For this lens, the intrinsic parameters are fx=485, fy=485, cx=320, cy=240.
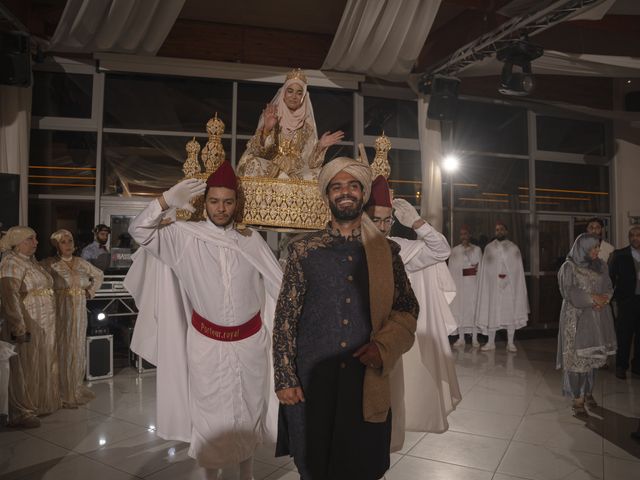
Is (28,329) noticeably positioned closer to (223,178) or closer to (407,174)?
(223,178)

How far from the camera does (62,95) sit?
22.9ft

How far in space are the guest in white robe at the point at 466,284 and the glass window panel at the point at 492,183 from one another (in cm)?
107

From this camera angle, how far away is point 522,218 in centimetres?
890

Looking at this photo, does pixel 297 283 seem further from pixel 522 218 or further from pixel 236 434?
pixel 522 218

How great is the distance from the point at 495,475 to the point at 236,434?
1.57m

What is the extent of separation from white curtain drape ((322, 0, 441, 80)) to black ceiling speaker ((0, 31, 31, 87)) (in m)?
3.58

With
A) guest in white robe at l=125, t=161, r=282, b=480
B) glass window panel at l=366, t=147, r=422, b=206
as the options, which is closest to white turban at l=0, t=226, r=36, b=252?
guest in white robe at l=125, t=161, r=282, b=480

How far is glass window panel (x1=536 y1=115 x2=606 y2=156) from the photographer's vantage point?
9062 millimetres

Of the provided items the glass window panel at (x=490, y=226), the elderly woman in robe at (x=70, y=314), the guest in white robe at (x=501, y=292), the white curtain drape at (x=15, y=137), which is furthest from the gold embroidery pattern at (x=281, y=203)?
the glass window panel at (x=490, y=226)

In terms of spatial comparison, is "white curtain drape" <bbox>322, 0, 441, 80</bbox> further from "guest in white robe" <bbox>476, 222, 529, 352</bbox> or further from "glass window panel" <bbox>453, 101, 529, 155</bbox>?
"guest in white robe" <bbox>476, 222, 529, 352</bbox>

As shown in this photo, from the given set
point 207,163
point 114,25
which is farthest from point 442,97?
point 207,163

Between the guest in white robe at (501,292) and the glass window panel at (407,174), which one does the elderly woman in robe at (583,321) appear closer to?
the guest in white robe at (501,292)

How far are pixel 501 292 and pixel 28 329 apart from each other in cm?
611

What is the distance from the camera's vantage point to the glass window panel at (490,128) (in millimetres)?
8680
